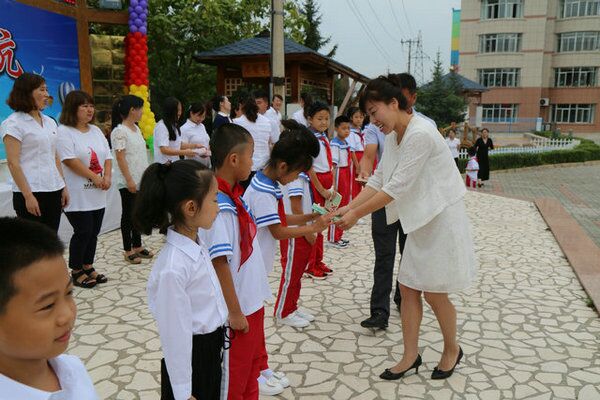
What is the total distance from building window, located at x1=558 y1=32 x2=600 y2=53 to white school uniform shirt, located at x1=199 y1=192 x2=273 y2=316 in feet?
139

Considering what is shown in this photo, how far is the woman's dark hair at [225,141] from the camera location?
2260 millimetres

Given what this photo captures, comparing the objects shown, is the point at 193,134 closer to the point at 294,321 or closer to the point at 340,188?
the point at 340,188

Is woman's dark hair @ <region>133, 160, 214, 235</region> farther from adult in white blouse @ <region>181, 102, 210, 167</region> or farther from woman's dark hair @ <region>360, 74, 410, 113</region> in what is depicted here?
adult in white blouse @ <region>181, 102, 210, 167</region>

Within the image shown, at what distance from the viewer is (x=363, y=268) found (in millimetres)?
5117

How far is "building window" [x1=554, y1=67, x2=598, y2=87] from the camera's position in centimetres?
3697

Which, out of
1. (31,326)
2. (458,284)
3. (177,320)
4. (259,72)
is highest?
(259,72)

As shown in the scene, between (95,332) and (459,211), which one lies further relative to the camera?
(95,332)

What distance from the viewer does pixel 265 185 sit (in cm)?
264

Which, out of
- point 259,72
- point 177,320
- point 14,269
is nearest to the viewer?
point 14,269

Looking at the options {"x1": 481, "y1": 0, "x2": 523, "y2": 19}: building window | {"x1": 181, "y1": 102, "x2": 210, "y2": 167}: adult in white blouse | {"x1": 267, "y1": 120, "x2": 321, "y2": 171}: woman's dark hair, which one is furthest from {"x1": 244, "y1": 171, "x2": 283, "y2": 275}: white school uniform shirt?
{"x1": 481, "y1": 0, "x2": 523, "y2": 19}: building window

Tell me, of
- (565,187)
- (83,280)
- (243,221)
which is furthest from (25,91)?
(565,187)

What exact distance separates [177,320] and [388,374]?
5.74 ft

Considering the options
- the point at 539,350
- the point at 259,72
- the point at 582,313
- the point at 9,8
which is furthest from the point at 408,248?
the point at 259,72

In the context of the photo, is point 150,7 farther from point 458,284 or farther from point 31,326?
point 31,326
